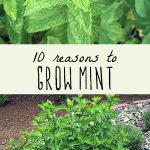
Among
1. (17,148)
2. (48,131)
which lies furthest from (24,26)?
(48,131)

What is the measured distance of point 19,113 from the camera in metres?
3.77

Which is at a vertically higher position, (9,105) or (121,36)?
(121,36)

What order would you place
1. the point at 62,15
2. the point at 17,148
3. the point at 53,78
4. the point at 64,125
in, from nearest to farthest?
the point at 64,125 → the point at 17,148 → the point at 62,15 → the point at 53,78

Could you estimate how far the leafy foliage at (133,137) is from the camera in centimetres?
305

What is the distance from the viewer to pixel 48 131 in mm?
2742

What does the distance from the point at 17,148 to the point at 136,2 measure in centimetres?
90

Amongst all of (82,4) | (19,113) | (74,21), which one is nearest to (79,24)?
(74,21)

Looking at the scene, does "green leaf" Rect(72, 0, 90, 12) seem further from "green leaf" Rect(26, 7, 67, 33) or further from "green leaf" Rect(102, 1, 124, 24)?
"green leaf" Rect(102, 1, 124, 24)

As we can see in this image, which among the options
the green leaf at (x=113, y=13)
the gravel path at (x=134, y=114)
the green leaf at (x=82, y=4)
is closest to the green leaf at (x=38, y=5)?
the green leaf at (x=82, y=4)

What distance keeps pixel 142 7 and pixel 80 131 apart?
37.2 inches

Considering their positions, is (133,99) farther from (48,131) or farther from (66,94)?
(48,131)

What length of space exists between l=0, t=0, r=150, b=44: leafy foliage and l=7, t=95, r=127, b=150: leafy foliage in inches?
19.2

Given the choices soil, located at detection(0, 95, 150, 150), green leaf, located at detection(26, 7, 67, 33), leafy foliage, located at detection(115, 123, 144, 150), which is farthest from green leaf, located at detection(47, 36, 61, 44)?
leafy foliage, located at detection(115, 123, 144, 150)

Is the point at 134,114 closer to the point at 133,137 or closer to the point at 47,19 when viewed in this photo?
the point at 133,137
